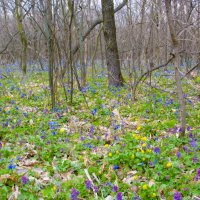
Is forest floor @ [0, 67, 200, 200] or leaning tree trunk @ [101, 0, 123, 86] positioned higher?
leaning tree trunk @ [101, 0, 123, 86]

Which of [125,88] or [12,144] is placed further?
[125,88]

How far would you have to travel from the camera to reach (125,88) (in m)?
8.31

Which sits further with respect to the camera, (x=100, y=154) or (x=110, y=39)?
(x=110, y=39)

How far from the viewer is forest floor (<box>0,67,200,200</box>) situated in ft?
9.05

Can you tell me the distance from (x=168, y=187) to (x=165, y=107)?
319 centimetres

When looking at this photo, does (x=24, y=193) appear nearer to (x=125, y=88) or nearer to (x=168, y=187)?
(x=168, y=187)

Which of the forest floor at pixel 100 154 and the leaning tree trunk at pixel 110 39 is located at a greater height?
the leaning tree trunk at pixel 110 39

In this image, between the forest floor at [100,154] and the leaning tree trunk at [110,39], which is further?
the leaning tree trunk at [110,39]

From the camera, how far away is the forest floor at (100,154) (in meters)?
2.76

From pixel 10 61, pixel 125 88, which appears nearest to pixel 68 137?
pixel 125 88

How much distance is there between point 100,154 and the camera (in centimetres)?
361

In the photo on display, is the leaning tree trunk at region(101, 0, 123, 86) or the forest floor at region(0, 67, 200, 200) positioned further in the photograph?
the leaning tree trunk at region(101, 0, 123, 86)

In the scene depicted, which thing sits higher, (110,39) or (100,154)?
(110,39)

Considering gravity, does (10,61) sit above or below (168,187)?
above
